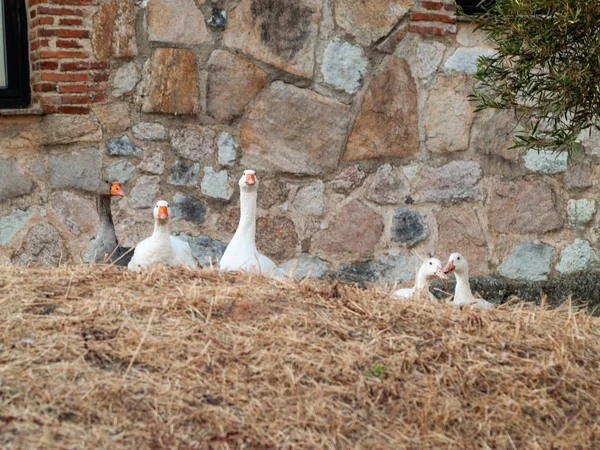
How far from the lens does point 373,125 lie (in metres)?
6.89

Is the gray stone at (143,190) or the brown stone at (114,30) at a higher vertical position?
the brown stone at (114,30)

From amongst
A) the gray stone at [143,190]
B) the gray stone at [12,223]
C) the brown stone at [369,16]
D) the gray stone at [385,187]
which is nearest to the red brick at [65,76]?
the gray stone at [143,190]

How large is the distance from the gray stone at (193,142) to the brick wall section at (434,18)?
164cm

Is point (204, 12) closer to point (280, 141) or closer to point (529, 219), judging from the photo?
point (280, 141)

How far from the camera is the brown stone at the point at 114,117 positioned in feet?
21.9

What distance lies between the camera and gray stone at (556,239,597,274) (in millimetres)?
7059

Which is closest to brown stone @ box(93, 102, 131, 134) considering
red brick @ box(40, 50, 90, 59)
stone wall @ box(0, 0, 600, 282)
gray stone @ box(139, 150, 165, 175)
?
stone wall @ box(0, 0, 600, 282)

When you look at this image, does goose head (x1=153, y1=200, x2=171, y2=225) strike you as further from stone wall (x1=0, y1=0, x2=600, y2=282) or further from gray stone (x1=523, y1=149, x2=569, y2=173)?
gray stone (x1=523, y1=149, x2=569, y2=173)

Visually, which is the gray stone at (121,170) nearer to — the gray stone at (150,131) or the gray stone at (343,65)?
the gray stone at (150,131)

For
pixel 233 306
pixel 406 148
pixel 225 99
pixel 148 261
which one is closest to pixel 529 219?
pixel 406 148

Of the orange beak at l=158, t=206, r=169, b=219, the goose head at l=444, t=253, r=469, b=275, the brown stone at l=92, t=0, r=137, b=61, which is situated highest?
the brown stone at l=92, t=0, r=137, b=61

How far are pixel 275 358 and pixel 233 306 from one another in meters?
0.44

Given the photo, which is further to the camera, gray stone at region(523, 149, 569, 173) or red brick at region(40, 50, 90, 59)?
gray stone at region(523, 149, 569, 173)

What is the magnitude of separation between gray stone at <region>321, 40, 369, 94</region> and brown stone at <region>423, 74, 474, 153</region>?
557mm
